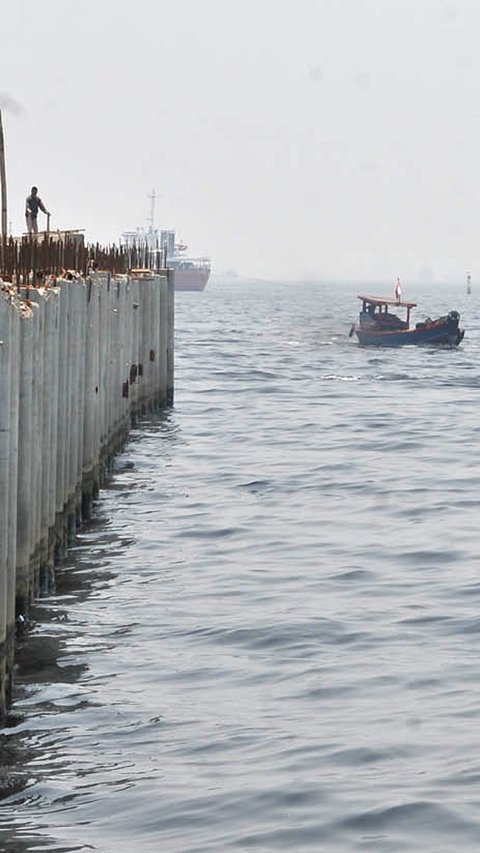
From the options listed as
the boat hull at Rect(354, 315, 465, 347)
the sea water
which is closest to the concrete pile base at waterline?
the sea water

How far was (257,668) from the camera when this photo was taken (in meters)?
15.3

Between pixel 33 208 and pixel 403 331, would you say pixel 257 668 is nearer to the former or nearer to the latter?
pixel 33 208

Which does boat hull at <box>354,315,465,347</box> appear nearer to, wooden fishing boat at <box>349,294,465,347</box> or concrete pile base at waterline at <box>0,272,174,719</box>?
wooden fishing boat at <box>349,294,465,347</box>

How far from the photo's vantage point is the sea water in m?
11.5

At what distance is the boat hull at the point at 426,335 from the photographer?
234 feet

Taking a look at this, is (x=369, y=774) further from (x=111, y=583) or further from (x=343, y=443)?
(x=343, y=443)

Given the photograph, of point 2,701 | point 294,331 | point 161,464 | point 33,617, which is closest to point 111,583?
point 33,617

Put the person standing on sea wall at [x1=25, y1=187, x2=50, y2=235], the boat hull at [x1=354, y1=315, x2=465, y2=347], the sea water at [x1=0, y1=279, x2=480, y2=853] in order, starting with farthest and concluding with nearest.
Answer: the boat hull at [x1=354, y1=315, x2=465, y2=347]
the person standing on sea wall at [x1=25, y1=187, x2=50, y2=235]
the sea water at [x1=0, y1=279, x2=480, y2=853]

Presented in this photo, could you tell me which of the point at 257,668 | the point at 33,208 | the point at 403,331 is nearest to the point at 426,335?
the point at 403,331

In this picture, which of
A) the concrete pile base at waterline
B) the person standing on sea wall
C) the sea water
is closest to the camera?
the sea water

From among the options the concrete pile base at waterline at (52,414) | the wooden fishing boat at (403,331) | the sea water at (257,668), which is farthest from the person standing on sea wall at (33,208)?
the wooden fishing boat at (403,331)

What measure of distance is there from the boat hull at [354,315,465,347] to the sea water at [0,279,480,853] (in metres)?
40.6

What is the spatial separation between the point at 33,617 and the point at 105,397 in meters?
9.22

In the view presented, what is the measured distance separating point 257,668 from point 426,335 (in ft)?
188
